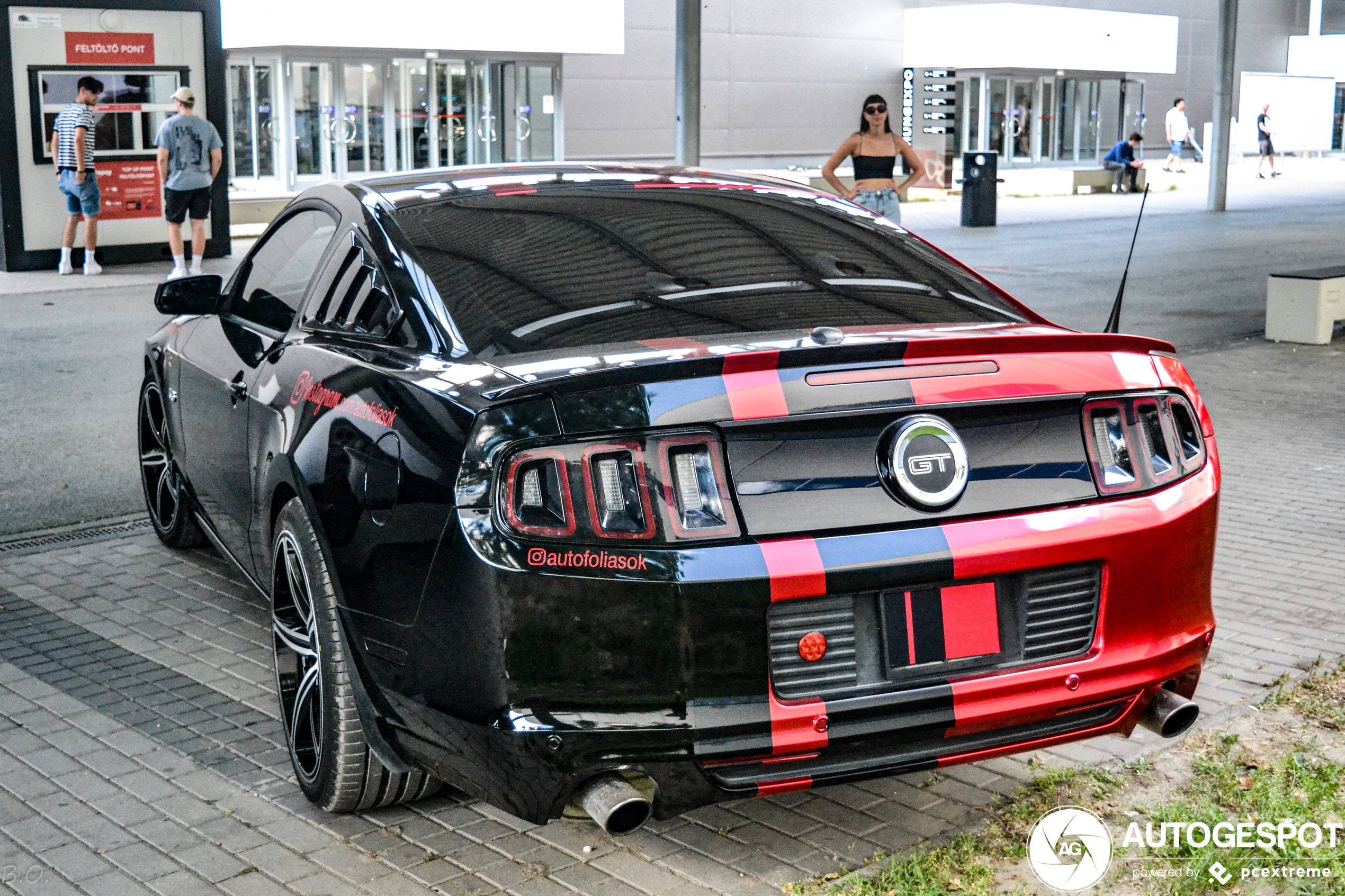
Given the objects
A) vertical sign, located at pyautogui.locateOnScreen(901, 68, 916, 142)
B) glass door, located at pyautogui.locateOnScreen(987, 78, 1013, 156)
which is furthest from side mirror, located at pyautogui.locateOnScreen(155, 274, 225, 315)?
glass door, located at pyautogui.locateOnScreen(987, 78, 1013, 156)

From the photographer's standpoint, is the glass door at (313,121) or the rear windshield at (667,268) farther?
the glass door at (313,121)

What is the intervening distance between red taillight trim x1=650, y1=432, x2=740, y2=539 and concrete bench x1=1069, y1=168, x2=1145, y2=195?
34894mm

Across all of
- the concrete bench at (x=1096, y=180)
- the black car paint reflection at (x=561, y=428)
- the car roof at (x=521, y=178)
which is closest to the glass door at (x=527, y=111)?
the concrete bench at (x=1096, y=180)

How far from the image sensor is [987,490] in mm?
3164

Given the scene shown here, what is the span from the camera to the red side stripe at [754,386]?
3.00 m

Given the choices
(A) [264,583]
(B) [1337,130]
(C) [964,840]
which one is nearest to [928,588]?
(C) [964,840]

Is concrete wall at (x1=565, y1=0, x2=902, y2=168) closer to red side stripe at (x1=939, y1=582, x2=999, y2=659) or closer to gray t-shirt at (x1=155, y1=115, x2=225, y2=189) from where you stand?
gray t-shirt at (x1=155, y1=115, x2=225, y2=189)

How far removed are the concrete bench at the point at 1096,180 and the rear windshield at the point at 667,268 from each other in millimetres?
33265

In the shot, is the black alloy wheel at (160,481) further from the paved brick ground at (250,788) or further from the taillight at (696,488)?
the taillight at (696,488)

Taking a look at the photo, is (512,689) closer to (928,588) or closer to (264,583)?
(928,588)

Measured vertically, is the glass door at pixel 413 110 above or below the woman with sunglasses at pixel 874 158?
above

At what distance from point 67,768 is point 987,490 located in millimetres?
2624

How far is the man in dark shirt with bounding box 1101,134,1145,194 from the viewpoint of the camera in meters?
35.0

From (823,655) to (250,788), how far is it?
1.77 meters
